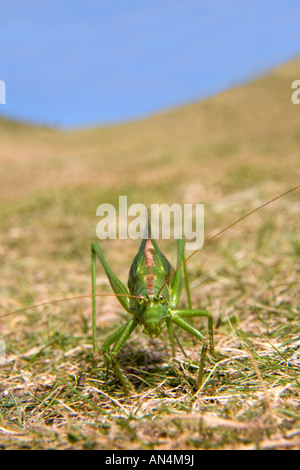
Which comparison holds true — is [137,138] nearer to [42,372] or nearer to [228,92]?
[228,92]

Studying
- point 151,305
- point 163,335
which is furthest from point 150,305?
point 163,335

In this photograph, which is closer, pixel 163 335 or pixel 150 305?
pixel 150 305

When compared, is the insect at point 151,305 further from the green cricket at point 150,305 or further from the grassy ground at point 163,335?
the grassy ground at point 163,335

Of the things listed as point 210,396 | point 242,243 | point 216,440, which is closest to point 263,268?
point 242,243

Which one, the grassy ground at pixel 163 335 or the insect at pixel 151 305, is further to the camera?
the insect at pixel 151 305

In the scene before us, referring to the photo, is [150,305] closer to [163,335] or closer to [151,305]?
[151,305]

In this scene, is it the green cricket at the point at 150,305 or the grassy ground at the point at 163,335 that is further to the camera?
the green cricket at the point at 150,305

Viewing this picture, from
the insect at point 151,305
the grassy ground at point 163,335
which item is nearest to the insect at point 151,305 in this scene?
the insect at point 151,305

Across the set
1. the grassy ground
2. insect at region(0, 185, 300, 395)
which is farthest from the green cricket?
the grassy ground

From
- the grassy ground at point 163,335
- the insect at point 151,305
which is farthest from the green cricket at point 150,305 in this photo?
the grassy ground at point 163,335
